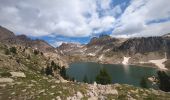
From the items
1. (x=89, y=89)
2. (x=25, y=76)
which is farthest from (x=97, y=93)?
(x=25, y=76)

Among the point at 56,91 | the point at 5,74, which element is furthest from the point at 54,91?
the point at 5,74


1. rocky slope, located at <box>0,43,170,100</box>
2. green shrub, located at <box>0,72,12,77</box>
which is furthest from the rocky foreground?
green shrub, located at <box>0,72,12,77</box>

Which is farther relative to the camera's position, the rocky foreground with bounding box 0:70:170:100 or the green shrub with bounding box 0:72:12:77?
the green shrub with bounding box 0:72:12:77

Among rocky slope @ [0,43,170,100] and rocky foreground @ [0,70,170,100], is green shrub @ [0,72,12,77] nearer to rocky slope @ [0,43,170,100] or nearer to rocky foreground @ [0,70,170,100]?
rocky slope @ [0,43,170,100]

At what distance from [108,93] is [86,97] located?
252 inches

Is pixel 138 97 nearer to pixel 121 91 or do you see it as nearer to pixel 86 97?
pixel 121 91

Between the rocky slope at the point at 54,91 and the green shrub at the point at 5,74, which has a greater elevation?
the green shrub at the point at 5,74

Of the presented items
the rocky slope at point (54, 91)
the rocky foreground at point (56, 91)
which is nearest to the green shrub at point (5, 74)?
the rocky slope at point (54, 91)

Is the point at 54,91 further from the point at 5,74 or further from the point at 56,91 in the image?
the point at 5,74

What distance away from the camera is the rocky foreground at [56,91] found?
3225cm

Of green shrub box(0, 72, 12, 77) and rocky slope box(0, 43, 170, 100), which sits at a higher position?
green shrub box(0, 72, 12, 77)

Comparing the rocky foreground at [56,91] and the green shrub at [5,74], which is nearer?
the rocky foreground at [56,91]

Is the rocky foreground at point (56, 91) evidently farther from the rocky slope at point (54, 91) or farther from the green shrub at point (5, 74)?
the green shrub at point (5, 74)

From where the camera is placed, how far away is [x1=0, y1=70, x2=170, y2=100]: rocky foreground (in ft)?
106
